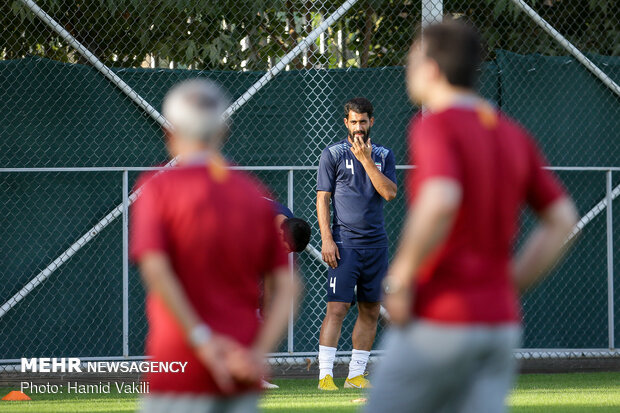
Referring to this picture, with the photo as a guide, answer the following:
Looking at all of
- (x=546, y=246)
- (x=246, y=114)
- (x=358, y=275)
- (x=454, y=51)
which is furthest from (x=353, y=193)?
(x=454, y=51)

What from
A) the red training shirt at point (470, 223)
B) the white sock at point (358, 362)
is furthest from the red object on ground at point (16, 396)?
the red training shirt at point (470, 223)

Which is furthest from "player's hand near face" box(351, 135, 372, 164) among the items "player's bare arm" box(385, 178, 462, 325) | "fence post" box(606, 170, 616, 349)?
"player's bare arm" box(385, 178, 462, 325)

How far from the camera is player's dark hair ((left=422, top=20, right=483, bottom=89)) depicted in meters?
2.90

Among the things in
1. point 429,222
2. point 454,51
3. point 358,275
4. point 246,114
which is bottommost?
point 358,275

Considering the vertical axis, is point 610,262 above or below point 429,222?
below

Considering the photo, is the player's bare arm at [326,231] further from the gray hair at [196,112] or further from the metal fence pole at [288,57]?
the gray hair at [196,112]

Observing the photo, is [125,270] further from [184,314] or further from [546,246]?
[184,314]

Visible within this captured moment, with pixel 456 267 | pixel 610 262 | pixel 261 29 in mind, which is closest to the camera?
pixel 456 267

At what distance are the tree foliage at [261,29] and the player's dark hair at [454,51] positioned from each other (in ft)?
20.5

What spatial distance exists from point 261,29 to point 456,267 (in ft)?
22.9

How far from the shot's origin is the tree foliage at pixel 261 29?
356 inches

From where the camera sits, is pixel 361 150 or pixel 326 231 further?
pixel 326 231

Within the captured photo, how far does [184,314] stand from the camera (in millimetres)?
2623

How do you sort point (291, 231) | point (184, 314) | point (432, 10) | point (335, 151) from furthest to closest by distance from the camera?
point (432, 10) → point (335, 151) → point (291, 231) → point (184, 314)
